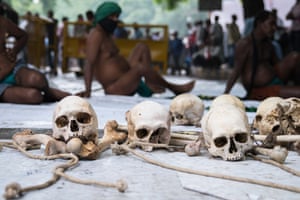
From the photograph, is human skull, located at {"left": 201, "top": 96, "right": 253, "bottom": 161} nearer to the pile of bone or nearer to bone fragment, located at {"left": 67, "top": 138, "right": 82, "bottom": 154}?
the pile of bone

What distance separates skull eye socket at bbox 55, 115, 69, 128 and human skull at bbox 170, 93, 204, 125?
1.51m

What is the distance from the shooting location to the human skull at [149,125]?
3668 millimetres

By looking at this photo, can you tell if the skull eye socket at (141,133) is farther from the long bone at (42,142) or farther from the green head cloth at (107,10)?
the green head cloth at (107,10)

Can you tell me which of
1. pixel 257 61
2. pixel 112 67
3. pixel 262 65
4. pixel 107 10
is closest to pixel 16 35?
pixel 107 10

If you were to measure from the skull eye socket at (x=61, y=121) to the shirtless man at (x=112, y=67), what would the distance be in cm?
374

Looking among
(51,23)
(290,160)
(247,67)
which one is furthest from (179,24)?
(290,160)

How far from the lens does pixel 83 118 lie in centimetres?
350

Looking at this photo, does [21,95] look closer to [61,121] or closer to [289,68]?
[61,121]

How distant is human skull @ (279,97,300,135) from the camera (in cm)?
384

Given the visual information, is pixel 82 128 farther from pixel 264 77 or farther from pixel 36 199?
pixel 264 77

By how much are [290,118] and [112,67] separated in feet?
13.3

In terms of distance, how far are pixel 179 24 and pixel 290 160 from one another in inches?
2375

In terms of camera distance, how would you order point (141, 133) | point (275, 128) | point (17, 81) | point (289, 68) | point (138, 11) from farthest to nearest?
point (138, 11) → point (289, 68) → point (17, 81) → point (275, 128) → point (141, 133)

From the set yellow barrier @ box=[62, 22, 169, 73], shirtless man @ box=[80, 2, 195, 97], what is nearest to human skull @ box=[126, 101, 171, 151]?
shirtless man @ box=[80, 2, 195, 97]
